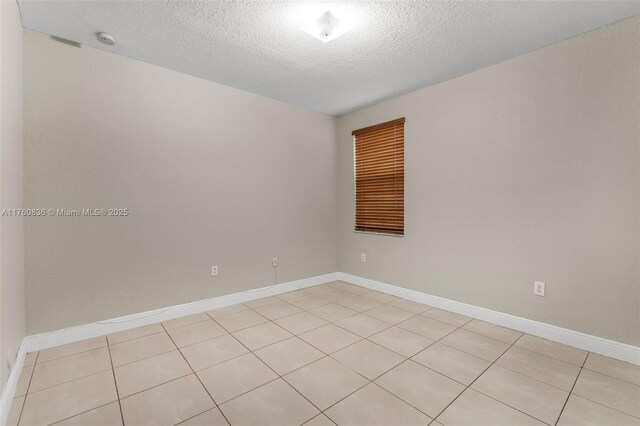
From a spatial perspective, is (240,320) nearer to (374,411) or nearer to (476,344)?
(374,411)

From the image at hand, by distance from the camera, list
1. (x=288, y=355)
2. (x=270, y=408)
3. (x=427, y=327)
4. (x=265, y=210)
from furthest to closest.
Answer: (x=265, y=210) < (x=427, y=327) < (x=288, y=355) < (x=270, y=408)

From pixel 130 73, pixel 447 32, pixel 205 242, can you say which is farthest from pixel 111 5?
pixel 447 32

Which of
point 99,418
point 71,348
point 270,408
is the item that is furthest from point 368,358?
point 71,348

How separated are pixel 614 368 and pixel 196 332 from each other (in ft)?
10.5

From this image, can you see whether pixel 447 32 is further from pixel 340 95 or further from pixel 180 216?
pixel 180 216

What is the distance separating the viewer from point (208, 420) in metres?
1.48

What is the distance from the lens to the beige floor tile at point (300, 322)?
2.61 metres

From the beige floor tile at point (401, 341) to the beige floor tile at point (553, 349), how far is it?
2.51 ft

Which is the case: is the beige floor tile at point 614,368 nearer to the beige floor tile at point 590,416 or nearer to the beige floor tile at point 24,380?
the beige floor tile at point 590,416

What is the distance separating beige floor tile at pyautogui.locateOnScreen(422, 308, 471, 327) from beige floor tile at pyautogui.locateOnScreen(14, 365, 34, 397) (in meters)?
3.14

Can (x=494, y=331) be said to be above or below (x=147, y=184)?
below

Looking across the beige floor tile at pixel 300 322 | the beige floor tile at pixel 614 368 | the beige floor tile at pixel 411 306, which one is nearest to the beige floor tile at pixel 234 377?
the beige floor tile at pixel 300 322

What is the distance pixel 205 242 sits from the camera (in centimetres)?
308

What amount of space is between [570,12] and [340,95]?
7.00 ft
